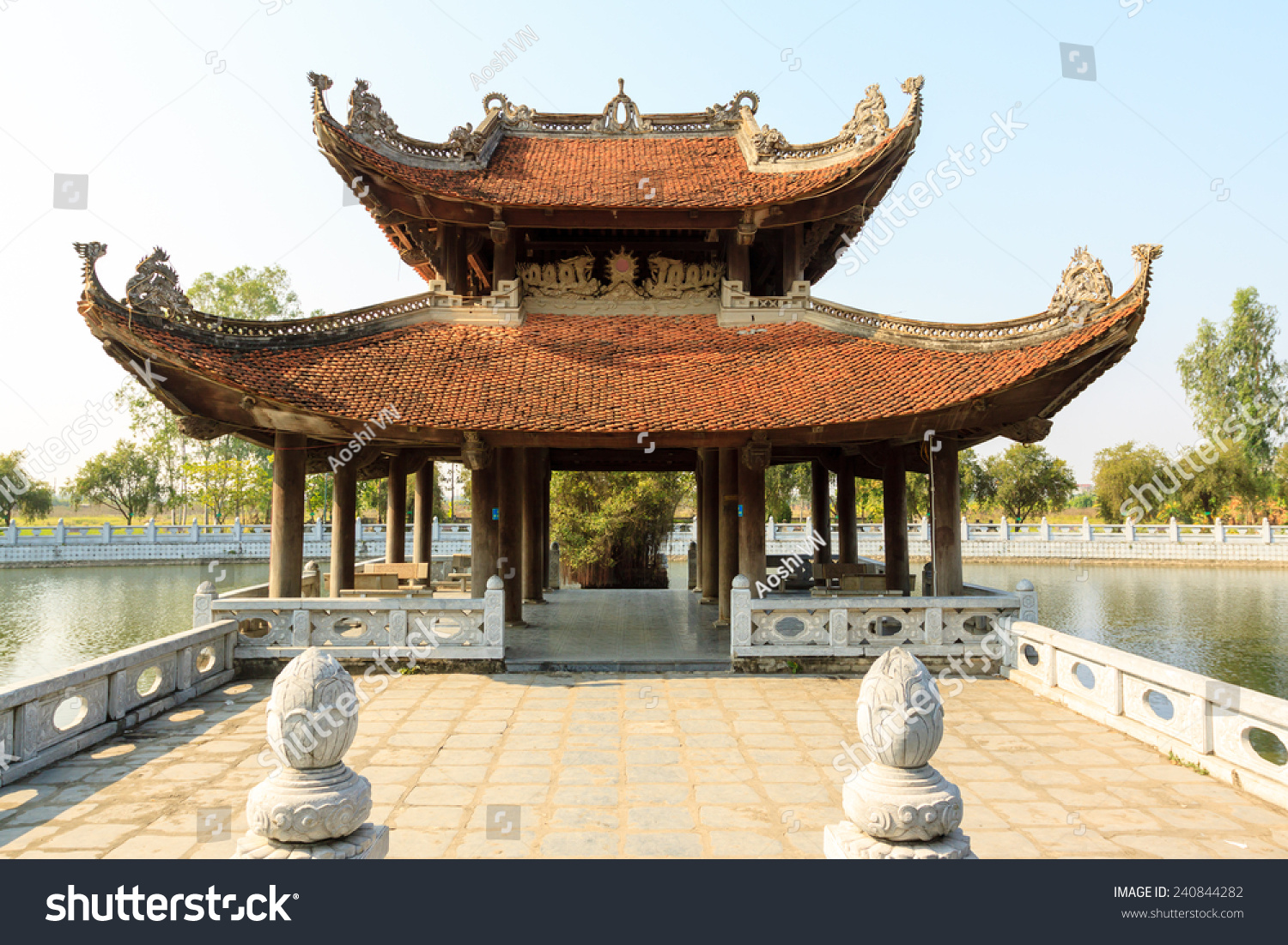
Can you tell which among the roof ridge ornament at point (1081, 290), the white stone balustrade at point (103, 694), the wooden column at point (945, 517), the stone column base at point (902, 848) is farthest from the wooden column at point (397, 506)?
the stone column base at point (902, 848)

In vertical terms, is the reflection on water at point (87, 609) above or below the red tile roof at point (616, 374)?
below

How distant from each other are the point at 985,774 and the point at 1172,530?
34759 millimetres

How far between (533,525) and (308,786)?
1263 cm

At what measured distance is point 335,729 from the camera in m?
3.19

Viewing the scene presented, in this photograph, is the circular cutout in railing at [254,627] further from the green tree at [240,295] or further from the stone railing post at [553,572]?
the green tree at [240,295]

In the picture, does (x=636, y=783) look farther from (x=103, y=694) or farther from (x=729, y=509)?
(x=729, y=509)

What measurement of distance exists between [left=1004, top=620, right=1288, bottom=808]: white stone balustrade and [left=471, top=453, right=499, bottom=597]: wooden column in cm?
719

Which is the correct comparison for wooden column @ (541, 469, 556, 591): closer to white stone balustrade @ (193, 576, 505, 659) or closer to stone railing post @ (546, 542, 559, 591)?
stone railing post @ (546, 542, 559, 591)

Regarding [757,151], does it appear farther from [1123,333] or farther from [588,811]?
[588,811]

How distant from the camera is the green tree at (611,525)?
75.8 feet

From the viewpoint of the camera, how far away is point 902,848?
10.6 feet

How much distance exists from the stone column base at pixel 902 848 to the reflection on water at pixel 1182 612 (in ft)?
37.3

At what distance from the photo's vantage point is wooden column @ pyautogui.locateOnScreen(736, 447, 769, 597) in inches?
420

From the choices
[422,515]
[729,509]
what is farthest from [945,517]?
[422,515]
